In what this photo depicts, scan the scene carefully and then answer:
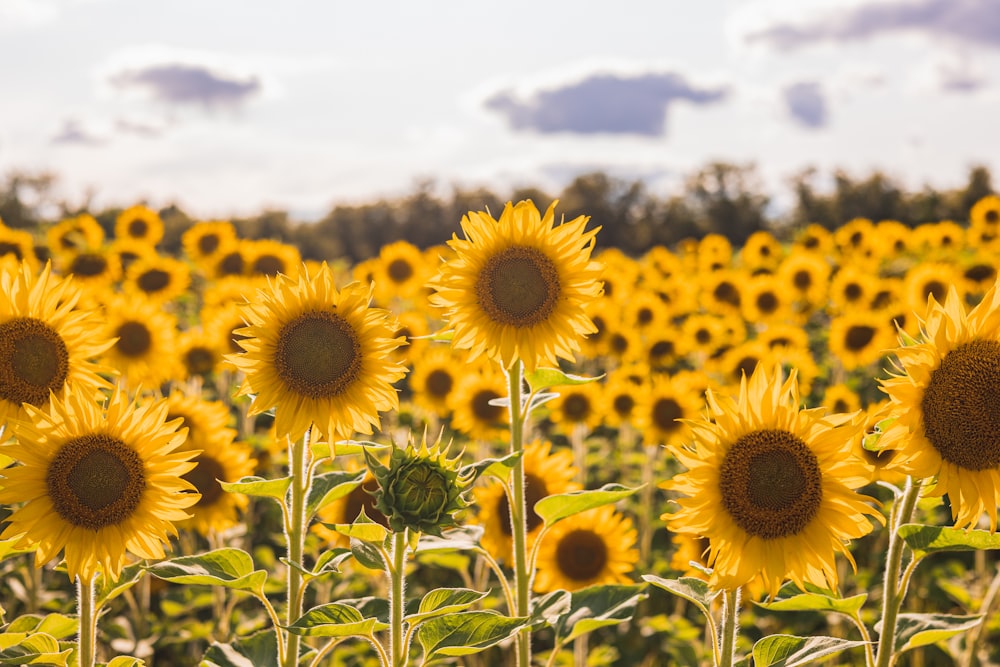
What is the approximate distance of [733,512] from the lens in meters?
2.55

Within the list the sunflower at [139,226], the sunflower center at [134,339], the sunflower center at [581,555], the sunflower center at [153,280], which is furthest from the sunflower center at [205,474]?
the sunflower at [139,226]

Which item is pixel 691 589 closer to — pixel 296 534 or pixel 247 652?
pixel 296 534

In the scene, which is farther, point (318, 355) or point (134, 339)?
point (134, 339)

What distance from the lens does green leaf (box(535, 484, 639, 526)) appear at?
8.81 feet

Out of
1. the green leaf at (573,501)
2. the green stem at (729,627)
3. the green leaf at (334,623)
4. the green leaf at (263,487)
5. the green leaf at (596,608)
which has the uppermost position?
the green leaf at (263,487)

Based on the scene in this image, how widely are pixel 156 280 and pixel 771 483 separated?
7.54 m

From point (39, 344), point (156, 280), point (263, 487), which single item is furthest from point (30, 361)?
point (156, 280)

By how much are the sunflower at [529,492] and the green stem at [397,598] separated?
1743 millimetres

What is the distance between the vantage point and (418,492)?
89.4 inches

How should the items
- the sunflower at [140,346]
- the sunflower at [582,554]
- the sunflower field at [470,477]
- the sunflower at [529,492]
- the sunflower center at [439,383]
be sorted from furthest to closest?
1. the sunflower center at [439,383]
2. the sunflower at [140,346]
3. the sunflower at [582,554]
4. the sunflower at [529,492]
5. the sunflower field at [470,477]

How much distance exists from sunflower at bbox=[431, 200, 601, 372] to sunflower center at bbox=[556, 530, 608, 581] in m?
1.79

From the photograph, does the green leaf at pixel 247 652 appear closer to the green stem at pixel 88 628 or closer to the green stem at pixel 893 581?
the green stem at pixel 88 628

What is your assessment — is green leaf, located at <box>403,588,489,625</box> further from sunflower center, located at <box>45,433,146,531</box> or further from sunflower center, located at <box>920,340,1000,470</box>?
sunflower center, located at <box>920,340,1000,470</box>

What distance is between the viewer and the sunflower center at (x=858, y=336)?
29.6ft
